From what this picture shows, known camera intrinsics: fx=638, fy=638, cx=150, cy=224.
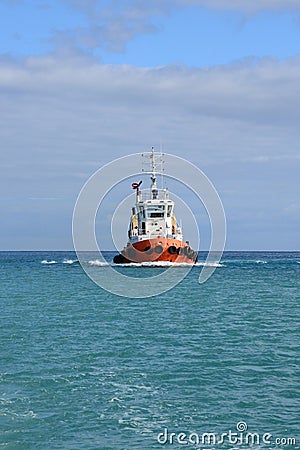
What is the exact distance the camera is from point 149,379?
69.4 ft

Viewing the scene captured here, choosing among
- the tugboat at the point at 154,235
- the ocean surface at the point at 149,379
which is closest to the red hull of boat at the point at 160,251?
the tugboat at the point at 154,235

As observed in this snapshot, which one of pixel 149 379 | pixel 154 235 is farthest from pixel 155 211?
pixel 149 379

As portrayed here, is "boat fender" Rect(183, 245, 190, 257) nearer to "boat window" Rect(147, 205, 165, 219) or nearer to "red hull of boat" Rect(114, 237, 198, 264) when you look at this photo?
"red hull of boat" Rect(114, 237, 198, 264)

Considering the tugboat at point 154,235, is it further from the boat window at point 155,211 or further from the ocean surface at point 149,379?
the ocean surface at point 149,379

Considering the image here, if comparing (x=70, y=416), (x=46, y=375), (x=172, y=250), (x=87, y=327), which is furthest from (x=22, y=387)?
(x=172, y=250)

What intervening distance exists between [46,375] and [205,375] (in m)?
5.37

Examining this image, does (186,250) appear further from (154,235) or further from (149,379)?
(149,379)

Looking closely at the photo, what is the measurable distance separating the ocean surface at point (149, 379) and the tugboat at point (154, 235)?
47960 mm

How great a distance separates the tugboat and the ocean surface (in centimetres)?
4796

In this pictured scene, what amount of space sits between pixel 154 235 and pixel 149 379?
69.0 m

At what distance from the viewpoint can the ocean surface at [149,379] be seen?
15953 mm

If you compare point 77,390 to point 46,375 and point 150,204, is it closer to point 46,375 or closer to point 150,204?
point 46,375

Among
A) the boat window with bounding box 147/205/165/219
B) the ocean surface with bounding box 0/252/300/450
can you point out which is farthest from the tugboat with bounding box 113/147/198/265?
the ocean surface with bounding box 0/252/300/450

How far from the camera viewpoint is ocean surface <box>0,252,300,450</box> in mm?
15953
